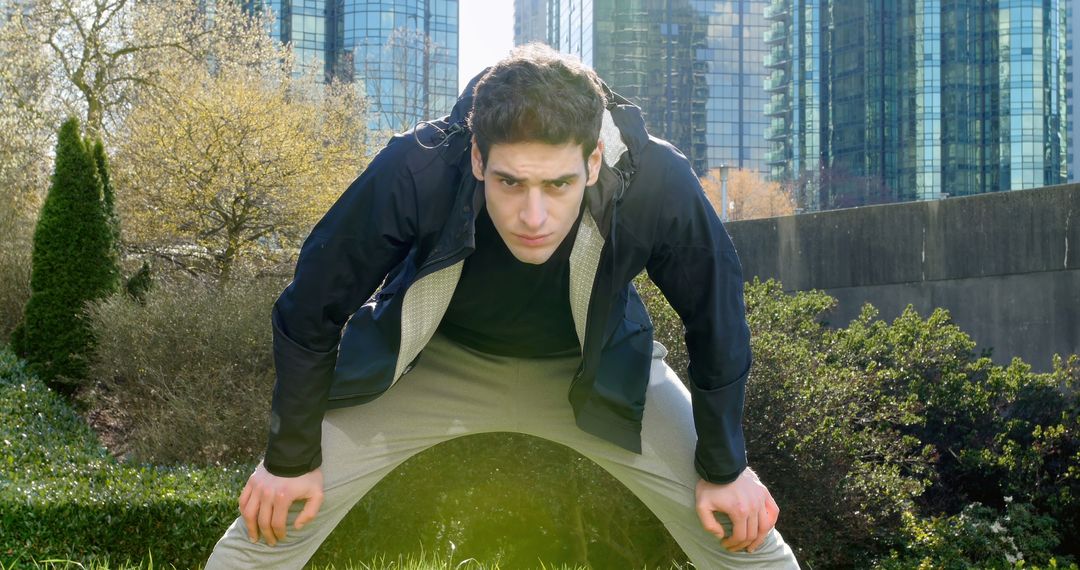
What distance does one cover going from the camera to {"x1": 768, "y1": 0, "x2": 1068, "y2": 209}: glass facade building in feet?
268

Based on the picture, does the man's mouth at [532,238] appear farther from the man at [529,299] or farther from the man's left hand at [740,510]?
the man's left hand at [740,510]

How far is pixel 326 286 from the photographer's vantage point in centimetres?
283

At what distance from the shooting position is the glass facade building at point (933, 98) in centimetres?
8169

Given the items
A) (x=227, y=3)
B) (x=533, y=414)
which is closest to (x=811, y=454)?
(x=533, y=414)

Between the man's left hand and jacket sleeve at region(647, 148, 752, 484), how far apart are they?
4 centimetres

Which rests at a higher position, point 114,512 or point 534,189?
point 534,189

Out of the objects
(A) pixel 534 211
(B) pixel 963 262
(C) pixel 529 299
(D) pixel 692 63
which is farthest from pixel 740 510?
(D) pixel 692 63

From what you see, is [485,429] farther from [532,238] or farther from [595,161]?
[595,161]

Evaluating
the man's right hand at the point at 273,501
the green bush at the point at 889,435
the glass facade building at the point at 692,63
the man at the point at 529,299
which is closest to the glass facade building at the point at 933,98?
the glass facade building at the point at 692,63

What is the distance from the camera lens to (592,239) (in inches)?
116

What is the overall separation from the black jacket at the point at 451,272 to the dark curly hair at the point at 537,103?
17 centimetres

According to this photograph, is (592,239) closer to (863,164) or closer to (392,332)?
(392,332)

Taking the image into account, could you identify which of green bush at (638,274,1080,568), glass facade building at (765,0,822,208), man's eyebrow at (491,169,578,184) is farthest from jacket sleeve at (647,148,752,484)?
glass facade building at (765,0,822,208)

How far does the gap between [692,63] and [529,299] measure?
10046 centimetres
